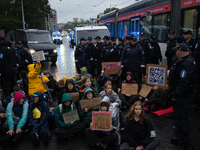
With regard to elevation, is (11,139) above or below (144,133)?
below

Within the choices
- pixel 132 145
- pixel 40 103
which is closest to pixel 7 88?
pixel 40 103

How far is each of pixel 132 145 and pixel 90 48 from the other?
6.01m

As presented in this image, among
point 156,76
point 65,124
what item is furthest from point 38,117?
point 156,76

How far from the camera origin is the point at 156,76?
622 centimetres

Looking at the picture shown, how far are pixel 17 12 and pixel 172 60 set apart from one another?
4226cm

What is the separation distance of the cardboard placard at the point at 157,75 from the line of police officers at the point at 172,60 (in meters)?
0.40

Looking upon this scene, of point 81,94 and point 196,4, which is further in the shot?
point 196,4

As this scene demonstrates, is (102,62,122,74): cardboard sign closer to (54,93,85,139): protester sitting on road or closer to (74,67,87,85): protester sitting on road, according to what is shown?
(74,67,87,85): protester sitting on road

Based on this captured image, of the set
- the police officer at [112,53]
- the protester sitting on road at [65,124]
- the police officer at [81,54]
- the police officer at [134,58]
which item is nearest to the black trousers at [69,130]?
the protester sitting on road at [65,124]

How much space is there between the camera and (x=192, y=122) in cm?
543

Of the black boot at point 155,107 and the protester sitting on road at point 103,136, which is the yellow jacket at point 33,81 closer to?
the protester sitting on road at point 103,136

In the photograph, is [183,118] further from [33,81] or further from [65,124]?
[33,81]

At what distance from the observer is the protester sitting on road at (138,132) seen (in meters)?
3.83

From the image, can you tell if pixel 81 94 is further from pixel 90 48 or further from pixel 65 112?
pixel 90 48
